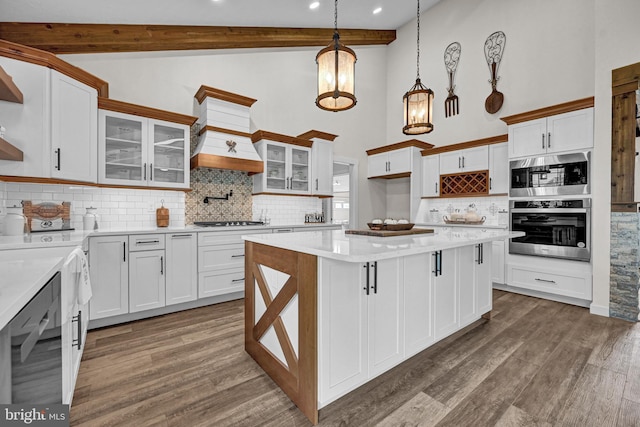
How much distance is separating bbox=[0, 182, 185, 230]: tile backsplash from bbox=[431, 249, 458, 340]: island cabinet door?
3181 mm

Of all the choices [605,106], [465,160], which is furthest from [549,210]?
[465,160]

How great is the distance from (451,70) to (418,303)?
494 cm

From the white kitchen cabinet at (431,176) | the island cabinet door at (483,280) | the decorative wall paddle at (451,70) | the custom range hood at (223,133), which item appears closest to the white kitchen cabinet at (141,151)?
the custom range hood at (223,133)

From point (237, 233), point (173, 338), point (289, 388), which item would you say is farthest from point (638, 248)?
point (173, 338)

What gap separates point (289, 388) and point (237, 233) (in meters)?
2.23

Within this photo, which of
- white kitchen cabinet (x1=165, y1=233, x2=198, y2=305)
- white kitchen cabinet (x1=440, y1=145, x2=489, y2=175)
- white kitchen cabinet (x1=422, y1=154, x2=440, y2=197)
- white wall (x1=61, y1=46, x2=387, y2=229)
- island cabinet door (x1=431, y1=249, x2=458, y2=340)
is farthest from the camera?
white kitchen cabinet (x1=422, y1=154, x2=440, y2=197)

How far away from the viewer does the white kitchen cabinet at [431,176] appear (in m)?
5.15

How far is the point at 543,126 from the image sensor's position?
12.2 ft

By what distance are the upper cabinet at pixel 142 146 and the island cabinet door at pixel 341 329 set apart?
8.99 ft

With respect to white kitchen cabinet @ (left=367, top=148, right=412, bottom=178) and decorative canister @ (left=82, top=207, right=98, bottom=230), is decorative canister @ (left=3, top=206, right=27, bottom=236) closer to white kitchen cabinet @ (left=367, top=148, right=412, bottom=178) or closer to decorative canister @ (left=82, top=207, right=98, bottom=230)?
decorative canister @ (left=82, top=207, right=98, bottom=230)

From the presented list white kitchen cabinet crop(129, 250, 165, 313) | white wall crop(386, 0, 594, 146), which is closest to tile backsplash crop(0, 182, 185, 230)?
white kitchen cabinet crop(129, 250, 165, 313)

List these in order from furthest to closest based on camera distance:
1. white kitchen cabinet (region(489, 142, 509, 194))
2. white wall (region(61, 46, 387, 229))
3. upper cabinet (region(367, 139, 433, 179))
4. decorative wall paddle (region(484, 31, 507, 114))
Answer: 1. upper cabinet (region(367, 139, 433, 179))
2. decorative wall paddle (region(484, 31, 507, 114))
3. white kitchen cabinet (region(489, 142, 509, 194))
4. white wall (region(61, 46, 387, 229))

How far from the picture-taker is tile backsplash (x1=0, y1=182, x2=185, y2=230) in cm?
280

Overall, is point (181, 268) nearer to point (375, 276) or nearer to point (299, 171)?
point (299, 171)
